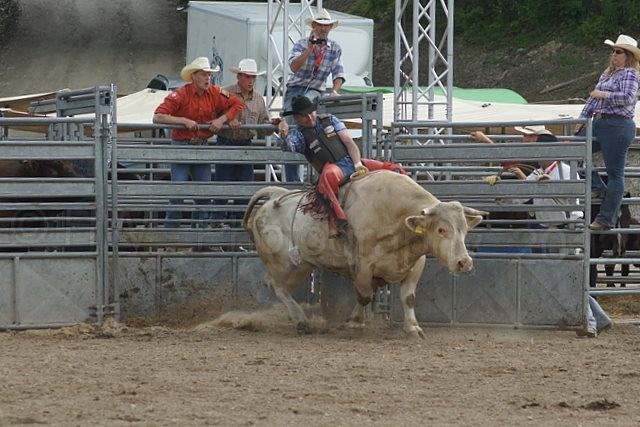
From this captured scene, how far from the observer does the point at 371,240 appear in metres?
11.8

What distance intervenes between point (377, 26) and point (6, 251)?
30480 millimetres

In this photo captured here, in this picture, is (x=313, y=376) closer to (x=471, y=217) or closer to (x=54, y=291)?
(x=471, y=217)

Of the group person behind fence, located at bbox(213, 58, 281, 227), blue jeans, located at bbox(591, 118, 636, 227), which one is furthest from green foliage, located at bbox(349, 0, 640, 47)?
blue jeans, located at bbox(591, 118, 636, 227)

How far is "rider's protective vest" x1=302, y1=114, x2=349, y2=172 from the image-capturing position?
39.6ft

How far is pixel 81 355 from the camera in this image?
414 inches

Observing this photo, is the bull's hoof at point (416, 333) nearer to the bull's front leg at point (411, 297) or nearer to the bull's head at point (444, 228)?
the bull's front leg at point (411, 297)

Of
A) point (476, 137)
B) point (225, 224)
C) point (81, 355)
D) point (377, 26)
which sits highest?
point (377, 26)

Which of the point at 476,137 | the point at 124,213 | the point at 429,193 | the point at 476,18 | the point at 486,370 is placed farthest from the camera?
the point at 476,18

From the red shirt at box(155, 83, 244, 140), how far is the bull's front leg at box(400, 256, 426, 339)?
249 cm

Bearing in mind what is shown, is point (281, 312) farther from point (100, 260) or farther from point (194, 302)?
point (100, 260)

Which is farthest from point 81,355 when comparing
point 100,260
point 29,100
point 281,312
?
point 29,100

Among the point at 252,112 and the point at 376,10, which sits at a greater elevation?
the point at 376,10

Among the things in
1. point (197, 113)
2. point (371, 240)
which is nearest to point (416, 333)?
point (371, 240)

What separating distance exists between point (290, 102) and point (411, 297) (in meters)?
2.61
